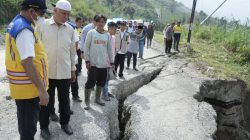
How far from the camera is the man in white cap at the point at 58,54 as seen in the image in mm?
4469

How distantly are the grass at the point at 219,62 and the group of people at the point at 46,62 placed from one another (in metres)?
5.84

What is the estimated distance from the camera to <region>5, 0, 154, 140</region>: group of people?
10.4ft

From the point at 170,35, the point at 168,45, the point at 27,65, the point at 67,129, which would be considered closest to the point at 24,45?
the point at 27,65

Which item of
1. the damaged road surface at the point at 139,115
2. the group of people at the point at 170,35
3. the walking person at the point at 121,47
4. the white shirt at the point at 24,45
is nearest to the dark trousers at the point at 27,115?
the white shirt at the point at 24,45

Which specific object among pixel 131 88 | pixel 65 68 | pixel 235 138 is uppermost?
pixel 65 68

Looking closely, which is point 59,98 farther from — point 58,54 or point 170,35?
point 170,35

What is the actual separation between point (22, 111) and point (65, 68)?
1.29 metres

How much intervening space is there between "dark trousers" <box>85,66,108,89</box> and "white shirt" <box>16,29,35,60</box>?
112 inches

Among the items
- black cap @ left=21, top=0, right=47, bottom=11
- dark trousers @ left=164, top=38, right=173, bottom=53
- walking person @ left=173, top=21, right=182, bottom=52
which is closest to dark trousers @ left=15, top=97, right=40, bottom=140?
black cap @ left=21, top=0, right=47, bottom=11

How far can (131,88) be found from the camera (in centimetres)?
881

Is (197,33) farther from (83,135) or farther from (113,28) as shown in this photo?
(83,135)

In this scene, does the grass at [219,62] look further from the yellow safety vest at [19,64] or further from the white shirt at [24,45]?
the white shirt at [24,45]

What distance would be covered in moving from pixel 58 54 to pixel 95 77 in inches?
61.9

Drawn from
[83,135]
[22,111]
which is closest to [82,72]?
[83,135]
